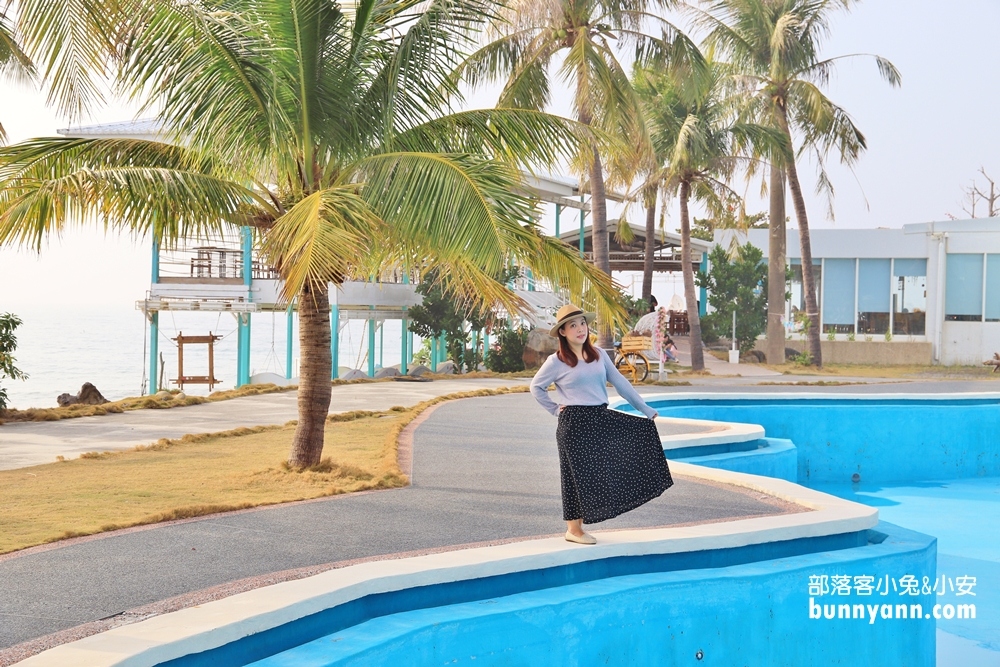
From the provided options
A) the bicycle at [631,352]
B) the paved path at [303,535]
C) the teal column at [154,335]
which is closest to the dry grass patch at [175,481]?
the paved path at [303,535]

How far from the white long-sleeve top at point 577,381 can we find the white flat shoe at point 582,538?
0.75 meters

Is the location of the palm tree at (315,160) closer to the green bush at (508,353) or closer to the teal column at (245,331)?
the teal column at (245,331)

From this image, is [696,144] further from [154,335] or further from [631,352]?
[154,335]

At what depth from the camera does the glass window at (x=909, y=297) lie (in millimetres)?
32156

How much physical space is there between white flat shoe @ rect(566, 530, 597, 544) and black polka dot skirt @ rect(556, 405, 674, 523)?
98 mm

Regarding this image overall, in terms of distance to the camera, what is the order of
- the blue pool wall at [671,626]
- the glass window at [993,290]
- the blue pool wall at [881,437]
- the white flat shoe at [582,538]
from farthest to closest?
the glass window at [993,290], the blue pool wall at [881,437], the white flat shoe at [582,538], the blue pool wall at [671,626]

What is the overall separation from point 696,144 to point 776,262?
17.9ft

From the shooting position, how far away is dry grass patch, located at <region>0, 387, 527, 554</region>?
7.17m

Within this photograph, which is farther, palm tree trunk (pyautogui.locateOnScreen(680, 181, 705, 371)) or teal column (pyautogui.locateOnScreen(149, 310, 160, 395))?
palm tree trunk (pyautogui.locateOnScreen(680, 181, 705, 371))

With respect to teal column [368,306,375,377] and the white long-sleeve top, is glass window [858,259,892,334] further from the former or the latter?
the white long-sleeve top

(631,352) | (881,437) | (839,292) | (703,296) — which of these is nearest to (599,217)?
(631,352)

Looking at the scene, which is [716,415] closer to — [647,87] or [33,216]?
[33,216]

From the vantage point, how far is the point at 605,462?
19.9 ft

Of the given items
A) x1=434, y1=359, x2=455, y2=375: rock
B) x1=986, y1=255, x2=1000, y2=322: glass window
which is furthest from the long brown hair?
x1=986, y1=255, x2=1000, y2=322: glass window
